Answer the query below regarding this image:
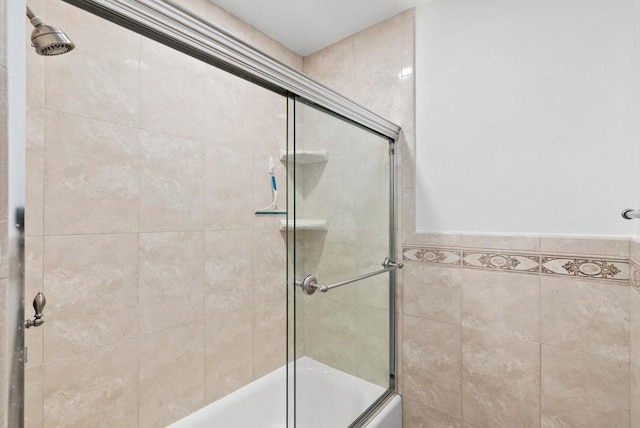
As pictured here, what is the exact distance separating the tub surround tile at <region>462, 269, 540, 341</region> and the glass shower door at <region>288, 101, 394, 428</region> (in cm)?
34

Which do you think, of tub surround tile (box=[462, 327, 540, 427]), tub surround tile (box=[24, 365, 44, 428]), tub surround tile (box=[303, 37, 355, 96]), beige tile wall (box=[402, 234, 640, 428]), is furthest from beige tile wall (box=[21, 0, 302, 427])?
tub surround tile (box=[462, 327, 540, 427])

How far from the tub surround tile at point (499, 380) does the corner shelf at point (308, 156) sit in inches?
36.2

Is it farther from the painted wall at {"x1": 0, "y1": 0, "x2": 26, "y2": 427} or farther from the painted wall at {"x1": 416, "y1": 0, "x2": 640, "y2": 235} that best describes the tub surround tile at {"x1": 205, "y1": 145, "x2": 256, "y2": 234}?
the painted wall at {"x1": 0, "y1": 0, "x2": 26, "y2": 427}

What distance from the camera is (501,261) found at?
3.93ft

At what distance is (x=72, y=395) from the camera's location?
1026 mm

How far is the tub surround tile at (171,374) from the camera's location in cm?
121

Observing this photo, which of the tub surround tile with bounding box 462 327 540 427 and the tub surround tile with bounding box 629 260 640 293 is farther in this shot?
the tub surround tile with bounding box 462 327 540 427

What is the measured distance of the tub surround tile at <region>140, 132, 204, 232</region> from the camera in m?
1.21

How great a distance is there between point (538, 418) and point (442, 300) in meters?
0.50

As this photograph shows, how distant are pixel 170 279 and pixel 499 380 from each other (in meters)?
1.37

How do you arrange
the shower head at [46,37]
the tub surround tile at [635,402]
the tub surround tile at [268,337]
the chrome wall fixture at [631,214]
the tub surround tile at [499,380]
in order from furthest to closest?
the tub surround tile at [268,337]
the tub surround tile at [499,380]
the tub surround tile at [635,402]
the chrome wall fixture at [631,214]
the shower head at [46,37]

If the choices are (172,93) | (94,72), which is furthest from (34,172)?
(172,93)

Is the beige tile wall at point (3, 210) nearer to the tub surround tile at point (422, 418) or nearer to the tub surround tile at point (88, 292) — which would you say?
the tub surround tile at point (88, 292)

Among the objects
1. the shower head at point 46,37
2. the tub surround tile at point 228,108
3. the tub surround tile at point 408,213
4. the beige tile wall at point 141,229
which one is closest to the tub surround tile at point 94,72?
the beige tile wall at point 141,229
